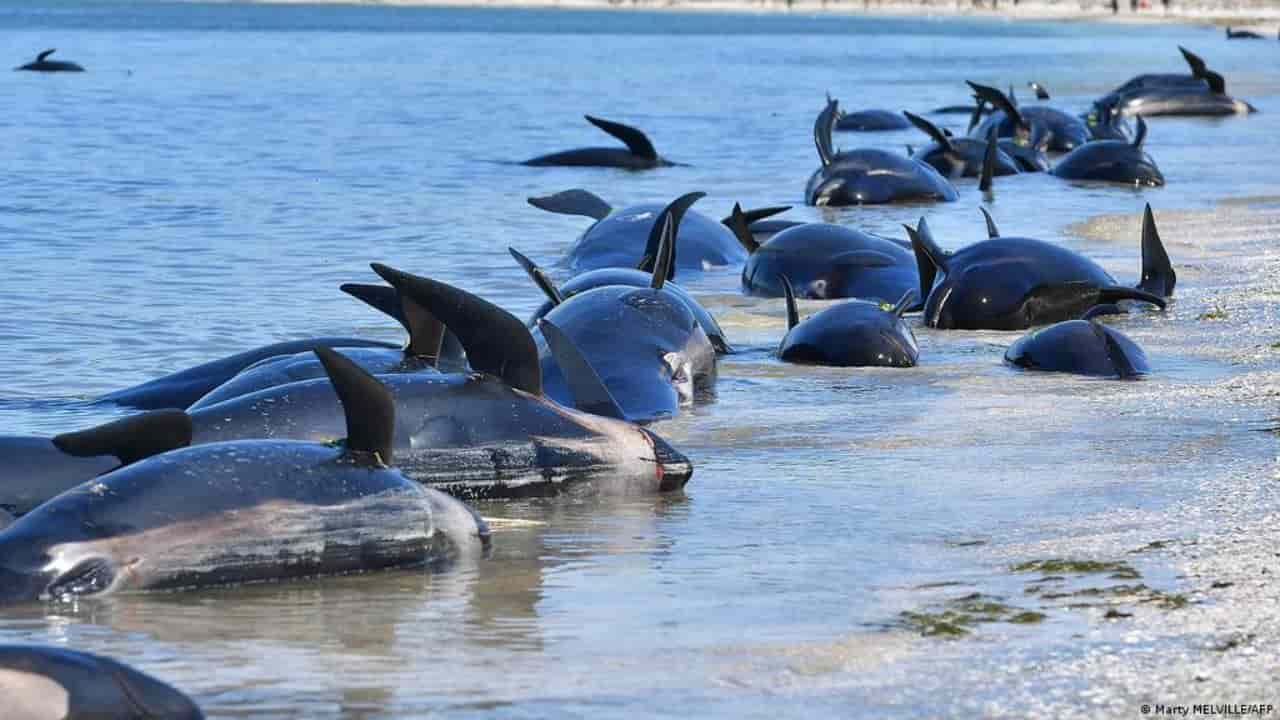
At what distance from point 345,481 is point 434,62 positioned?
46599 millimetres

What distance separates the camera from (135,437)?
5109 millimetres

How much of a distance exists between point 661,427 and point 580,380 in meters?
0.91

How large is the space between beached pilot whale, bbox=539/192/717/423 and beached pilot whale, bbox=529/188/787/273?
304 centimetres

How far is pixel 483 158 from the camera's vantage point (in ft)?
69.5

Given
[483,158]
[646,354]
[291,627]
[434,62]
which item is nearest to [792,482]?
[646,354]

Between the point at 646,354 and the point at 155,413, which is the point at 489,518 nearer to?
the point at 155,413

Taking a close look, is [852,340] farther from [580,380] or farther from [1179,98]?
[1179,98]

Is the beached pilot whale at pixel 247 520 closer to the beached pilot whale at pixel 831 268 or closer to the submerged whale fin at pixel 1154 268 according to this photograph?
the beached pilot whale at pixel 831 268

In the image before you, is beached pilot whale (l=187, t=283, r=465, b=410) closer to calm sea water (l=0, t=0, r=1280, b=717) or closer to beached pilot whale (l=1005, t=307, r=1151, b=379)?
calm sea water (l=0, t=0, r=1280, b=717)

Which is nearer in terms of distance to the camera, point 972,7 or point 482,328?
point 482,328

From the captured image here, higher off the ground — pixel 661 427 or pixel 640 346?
pixel 640 346

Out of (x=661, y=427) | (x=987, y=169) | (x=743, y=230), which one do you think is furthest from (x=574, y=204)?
(x=661, y=427)

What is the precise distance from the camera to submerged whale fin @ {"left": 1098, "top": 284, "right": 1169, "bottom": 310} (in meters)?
9.69

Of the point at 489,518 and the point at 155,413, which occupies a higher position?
the point at 155,413
